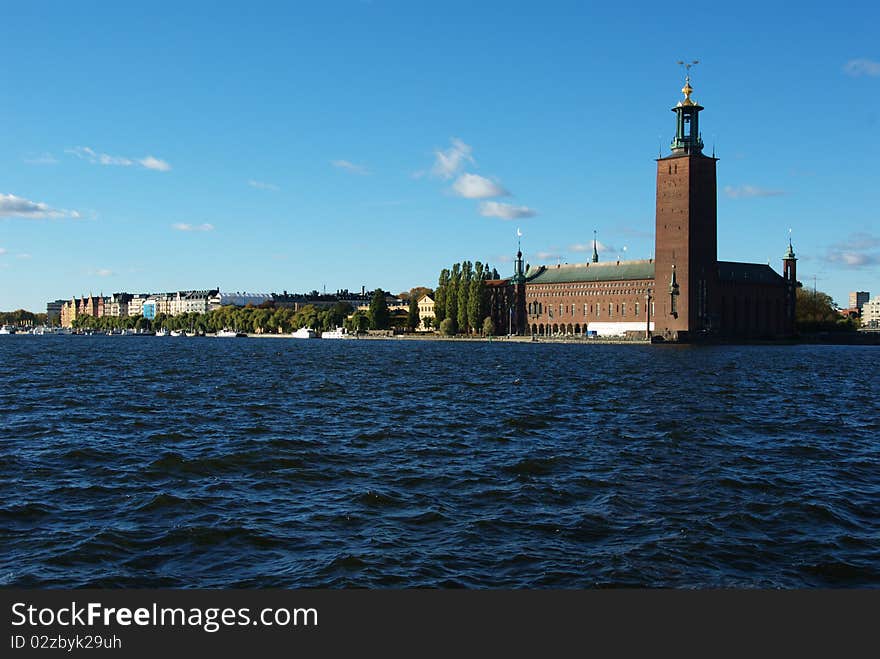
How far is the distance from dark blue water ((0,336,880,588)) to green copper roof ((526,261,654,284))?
9999 centimetres

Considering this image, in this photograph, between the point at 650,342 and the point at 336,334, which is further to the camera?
the point at 336,334

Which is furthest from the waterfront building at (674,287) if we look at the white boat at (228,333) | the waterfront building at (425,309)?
the white boat at (228,333)

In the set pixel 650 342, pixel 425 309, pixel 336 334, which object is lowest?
pixel 650 342

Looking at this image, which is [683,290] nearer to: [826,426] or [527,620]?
[826,426]

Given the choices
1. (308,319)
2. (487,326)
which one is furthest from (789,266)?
(308,319)

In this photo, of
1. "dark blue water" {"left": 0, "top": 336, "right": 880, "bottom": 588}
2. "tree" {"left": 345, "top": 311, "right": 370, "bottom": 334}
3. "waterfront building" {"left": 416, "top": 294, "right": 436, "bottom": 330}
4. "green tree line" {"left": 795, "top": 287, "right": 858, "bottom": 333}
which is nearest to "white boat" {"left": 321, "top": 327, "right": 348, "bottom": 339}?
"tree" {"left": 345, "top": 311, "right": 370, "bottom": 334}

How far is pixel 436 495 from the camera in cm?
1363

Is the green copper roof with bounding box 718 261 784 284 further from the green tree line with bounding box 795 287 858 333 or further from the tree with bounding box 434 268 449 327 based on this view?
the tree with bounding box 434 268 449 327

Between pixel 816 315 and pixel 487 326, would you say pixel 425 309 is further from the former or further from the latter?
pixel 816 315

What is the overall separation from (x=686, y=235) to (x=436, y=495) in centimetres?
10029

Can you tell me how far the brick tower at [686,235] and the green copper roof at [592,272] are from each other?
12323mm

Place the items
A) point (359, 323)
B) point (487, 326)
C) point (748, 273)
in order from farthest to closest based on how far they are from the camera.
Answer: point (359, 323) → point (487, 326) → point (748, 273)

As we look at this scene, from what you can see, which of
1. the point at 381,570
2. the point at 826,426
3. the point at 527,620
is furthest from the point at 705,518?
the point at 826,426

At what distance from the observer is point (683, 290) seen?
356 ft
